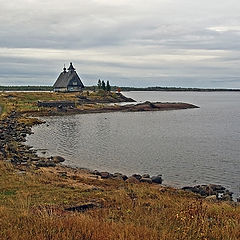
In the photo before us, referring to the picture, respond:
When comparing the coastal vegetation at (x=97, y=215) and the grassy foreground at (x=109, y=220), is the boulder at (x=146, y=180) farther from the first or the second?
the grassy foreground at (x=109, y=220)

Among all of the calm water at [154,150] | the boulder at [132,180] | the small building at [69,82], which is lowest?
the calm water at [154,150]

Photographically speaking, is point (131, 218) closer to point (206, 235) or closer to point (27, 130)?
point (206, 235)

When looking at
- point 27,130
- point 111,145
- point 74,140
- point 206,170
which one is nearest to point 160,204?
point 206,170

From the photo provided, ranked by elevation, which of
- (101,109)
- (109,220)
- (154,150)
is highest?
(109,220)

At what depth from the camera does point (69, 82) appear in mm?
114500

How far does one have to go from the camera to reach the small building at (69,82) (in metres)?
115

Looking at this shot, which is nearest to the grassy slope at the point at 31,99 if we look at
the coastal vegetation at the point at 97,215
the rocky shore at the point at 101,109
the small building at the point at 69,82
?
the rocky shore at the point at 101,109

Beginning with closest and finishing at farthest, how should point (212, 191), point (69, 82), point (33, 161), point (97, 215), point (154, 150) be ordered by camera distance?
1. point (97, 215)
2. point (212, 191)
3. point (33, 161)
4. point (154, 150)
5. point (69, 82)

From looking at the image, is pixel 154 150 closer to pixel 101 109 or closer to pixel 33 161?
pixel 33 161

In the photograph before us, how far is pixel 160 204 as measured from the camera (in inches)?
479

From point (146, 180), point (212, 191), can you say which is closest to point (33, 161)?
point (146, 180)

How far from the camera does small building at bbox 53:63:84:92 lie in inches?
4537

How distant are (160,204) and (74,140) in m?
33.8

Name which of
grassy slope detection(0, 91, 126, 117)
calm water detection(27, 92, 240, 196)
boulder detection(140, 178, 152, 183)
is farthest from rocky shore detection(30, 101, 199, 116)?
boulder detection(140, 178, 152, 183)
